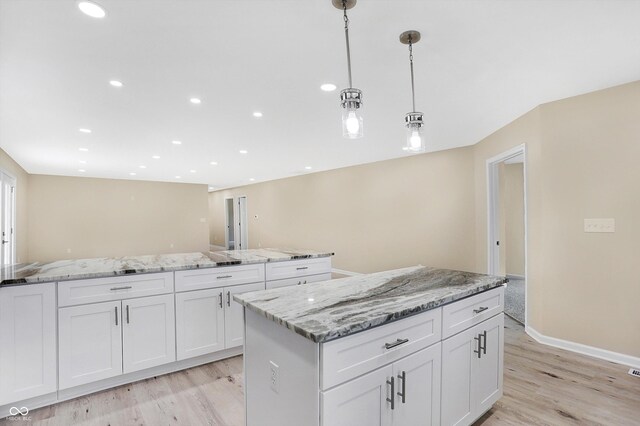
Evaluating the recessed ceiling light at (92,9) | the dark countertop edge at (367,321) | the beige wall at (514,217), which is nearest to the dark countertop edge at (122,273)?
the dark countertop edge at (367,321)

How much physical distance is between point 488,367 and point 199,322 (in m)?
2.21

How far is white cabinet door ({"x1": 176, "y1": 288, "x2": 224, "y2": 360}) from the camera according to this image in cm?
258

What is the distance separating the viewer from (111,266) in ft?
8.13

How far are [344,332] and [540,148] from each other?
3.15 metres

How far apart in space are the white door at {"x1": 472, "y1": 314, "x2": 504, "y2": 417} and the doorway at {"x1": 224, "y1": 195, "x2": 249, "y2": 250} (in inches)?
369

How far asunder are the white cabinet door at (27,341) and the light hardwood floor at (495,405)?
0.20 metres

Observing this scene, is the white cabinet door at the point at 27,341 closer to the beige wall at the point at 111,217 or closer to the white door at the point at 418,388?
the white door at the point at 418,388

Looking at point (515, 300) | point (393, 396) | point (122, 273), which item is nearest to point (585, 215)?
point (515, 300)

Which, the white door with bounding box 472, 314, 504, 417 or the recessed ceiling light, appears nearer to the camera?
the recessed ceiling light

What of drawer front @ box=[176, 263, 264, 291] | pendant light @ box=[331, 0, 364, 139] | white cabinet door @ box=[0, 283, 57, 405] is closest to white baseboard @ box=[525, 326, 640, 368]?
drawer front @ box=[176, 263, 264, 291]

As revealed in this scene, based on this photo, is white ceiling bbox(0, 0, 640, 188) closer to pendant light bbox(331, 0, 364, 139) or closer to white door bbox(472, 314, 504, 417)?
pendant light bbox(331, 0, 364, 139)

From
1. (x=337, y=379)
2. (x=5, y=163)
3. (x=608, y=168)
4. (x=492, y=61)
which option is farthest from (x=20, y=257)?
(x=608, y=168)

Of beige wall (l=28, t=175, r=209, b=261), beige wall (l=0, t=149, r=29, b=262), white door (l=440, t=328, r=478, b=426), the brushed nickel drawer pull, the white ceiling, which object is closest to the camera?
the brushed nickel drawer pull

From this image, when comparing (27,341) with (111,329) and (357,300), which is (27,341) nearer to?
(111,329)
